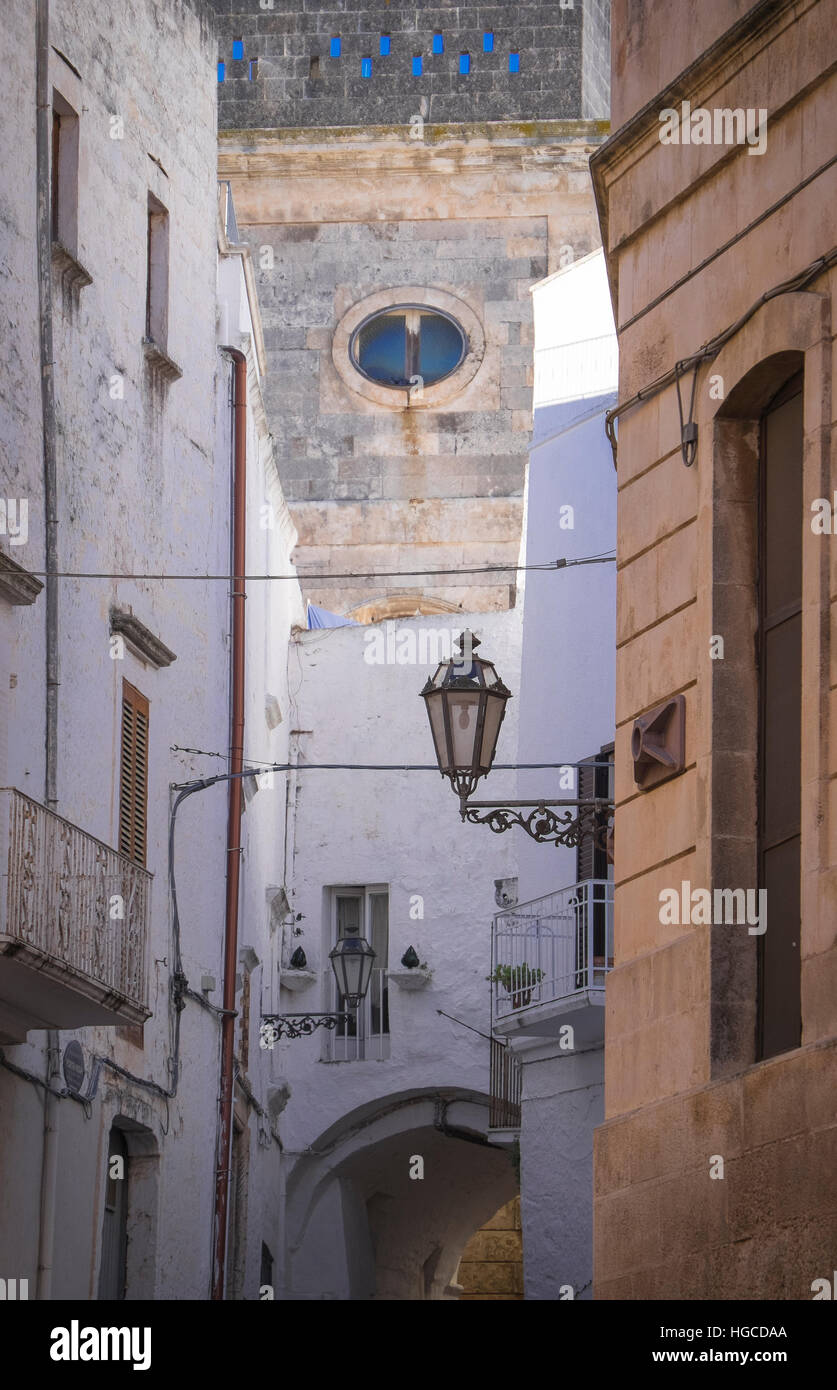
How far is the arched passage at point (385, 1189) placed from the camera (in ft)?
80.4

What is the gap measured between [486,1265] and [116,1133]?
1581 centimetres

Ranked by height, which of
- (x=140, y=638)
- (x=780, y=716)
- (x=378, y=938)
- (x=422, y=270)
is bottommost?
(x=780, y=716)

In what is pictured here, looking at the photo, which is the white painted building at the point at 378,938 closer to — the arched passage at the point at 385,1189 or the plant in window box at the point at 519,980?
the arched passage at the point at 385,1189

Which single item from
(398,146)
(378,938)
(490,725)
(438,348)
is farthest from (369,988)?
(490,725)

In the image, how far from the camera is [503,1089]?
23.0 metres

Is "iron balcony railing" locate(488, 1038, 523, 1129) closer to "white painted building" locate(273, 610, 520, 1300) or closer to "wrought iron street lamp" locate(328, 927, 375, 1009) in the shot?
"white painted building" locate(273, 610, 520, 1300)

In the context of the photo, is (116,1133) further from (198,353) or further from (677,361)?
(677,361)

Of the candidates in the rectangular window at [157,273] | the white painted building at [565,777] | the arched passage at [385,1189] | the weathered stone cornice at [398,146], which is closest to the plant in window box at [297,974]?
the arched passage at [385,1189]

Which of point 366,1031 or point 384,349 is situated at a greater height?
point 384,349

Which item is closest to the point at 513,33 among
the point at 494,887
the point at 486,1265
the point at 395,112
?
the point at 395,112

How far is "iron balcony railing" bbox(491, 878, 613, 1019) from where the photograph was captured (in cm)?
Answer: 1742

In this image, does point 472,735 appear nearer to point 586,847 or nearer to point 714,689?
point 714,689

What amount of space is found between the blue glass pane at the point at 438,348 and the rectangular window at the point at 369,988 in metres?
6.16

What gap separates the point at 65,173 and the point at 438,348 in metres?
11.4
